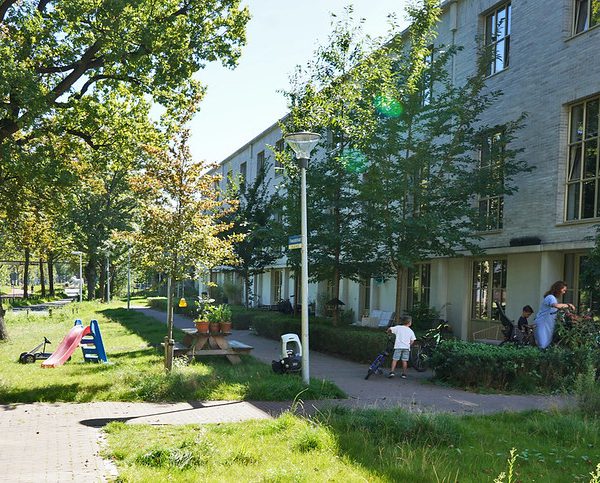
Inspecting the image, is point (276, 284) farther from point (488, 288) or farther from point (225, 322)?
point (225, 322)

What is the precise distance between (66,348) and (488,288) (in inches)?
488

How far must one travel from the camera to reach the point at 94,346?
14.4 metres

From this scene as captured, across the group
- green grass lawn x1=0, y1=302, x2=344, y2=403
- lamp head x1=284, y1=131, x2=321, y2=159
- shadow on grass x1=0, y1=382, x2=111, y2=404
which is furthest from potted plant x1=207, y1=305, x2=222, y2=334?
lamp head x1=284, y1=131, x2=321, y2=159

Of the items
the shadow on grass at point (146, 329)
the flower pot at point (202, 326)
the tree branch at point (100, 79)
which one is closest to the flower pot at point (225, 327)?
the flower pot at point (202, 326)

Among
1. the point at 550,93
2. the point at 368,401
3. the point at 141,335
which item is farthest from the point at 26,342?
the point at 550,93

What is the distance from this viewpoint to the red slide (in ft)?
41.4

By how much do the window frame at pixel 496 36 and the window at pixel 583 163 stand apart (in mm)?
3546

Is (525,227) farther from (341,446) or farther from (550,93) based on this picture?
(341,446)

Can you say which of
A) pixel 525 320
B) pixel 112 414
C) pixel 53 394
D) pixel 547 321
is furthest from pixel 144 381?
pixel 525 320

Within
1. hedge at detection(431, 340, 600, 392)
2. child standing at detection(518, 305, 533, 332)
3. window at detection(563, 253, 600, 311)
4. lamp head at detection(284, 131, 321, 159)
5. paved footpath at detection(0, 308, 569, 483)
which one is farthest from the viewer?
window at detection(563, 253, 600, 311)

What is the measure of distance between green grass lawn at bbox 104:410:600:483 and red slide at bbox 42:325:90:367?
18.4ft

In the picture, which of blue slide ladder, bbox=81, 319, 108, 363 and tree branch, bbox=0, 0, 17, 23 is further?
tree branch, bbox=0, 0, 17, 23

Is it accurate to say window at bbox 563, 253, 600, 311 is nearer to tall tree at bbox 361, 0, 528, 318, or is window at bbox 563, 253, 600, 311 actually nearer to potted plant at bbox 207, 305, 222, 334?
tall tree at bbox 361, 0, 528, 318

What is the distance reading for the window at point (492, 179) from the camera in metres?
17.3
